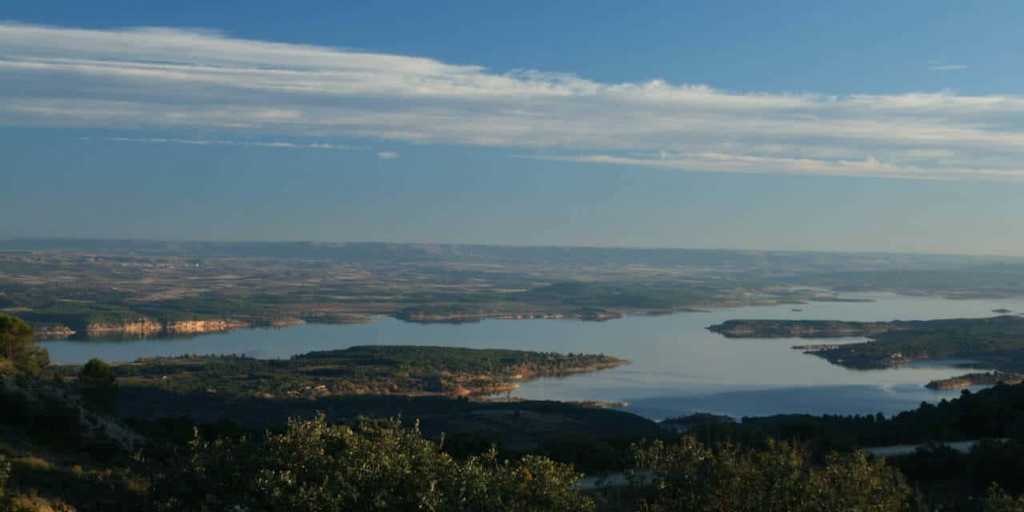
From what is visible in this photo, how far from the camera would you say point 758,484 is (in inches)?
557

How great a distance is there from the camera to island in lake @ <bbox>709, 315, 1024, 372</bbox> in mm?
87750

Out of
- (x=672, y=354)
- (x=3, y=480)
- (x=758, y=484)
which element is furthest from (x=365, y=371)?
(x=758, y=484)

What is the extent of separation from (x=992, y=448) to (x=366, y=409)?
3559 cm

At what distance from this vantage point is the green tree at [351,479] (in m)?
13.7

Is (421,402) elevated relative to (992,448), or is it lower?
lower

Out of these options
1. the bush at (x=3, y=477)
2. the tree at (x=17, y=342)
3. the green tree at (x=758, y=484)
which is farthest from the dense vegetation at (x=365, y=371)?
the green tree at (x=758, y=484)

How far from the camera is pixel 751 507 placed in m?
13.9

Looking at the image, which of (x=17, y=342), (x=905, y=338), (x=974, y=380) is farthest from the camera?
(x=905, y=338)

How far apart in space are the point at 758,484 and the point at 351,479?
Answer: 17.4 ft

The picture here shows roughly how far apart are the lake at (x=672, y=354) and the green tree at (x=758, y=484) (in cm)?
4402

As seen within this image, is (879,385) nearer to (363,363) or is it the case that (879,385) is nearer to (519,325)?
(363,363)

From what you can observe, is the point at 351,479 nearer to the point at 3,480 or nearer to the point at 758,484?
the point at 758,484

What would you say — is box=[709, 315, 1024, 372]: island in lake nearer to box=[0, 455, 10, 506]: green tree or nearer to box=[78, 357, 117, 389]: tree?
box=[78, 357, 117, 389]: tree

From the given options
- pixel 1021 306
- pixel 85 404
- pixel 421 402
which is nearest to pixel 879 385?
pixel 421 402
